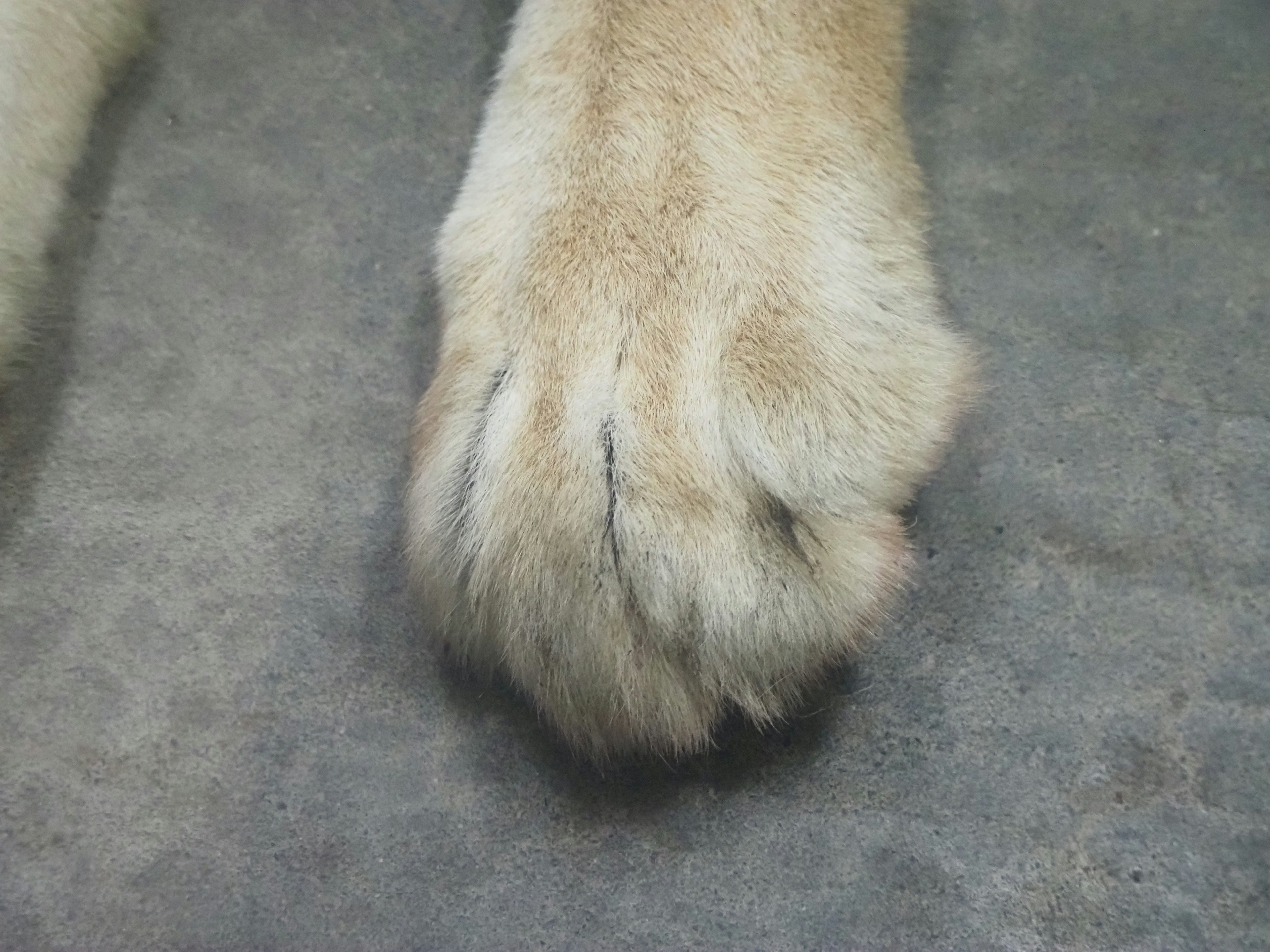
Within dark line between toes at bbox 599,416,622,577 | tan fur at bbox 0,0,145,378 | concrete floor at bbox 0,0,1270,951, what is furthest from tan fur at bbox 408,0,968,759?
tan fur at bbox 0,0,145,378

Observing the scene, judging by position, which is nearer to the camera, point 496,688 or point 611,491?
point 611,491

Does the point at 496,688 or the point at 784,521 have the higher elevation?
the point at 784,521

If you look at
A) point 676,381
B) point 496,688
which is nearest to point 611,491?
point 676,381

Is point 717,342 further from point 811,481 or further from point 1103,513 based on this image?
point 1103,513

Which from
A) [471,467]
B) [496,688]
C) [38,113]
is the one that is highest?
[38,113]

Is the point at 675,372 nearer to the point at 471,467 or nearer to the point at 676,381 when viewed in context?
the point at 676,381

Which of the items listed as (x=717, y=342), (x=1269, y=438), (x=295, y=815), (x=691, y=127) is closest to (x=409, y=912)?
(x=295, y=815)
